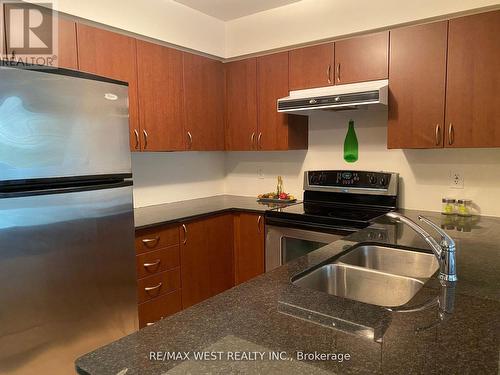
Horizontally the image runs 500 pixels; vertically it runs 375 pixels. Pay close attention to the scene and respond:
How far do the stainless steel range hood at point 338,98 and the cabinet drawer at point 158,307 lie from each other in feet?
5.24

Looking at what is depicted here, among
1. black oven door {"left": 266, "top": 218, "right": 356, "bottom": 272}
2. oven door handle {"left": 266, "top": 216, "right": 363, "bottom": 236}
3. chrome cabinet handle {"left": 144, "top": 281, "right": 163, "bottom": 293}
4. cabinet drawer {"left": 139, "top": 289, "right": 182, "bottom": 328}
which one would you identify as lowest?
cabinet drawer {"left": 139, "top": 289, "right": 182, "bottom": 328}

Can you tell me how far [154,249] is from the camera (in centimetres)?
247

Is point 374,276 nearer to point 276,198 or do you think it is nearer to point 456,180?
point 456,180

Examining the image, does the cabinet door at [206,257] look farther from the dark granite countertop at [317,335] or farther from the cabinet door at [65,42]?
the dark granite countertop at [317,335]

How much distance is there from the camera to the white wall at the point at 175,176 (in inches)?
121

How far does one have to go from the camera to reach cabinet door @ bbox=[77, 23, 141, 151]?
232 centimetres

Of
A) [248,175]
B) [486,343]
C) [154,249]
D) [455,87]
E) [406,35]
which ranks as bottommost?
[154,249]

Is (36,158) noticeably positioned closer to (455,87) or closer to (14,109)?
(14,109)

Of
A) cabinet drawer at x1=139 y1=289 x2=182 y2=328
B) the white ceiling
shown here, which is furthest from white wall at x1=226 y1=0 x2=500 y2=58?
cabinet drawer at x1=139 y1=289 x2=182 y2=328

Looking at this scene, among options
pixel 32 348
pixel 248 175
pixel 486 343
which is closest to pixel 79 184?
pixel 32 348

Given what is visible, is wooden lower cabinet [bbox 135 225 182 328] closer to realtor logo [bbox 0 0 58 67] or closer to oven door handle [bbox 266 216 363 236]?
oven door handle [bbox 266 216 363 236]

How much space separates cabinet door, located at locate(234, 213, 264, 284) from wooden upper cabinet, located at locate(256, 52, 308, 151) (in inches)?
25.6

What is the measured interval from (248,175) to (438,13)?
2.07 metres

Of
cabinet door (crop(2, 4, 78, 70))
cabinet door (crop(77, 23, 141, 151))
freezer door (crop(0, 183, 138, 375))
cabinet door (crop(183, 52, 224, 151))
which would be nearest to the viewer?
freezer door (crop(0, 183, 138, 375))
